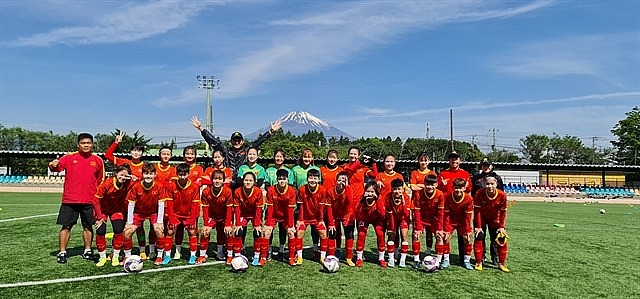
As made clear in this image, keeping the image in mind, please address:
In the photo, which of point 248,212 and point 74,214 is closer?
point 74,214

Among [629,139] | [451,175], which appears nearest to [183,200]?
[451,175]

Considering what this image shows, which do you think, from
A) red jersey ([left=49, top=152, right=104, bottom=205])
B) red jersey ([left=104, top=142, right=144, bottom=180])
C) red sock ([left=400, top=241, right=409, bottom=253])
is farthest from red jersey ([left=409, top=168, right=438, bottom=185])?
red jersey ([left=49, top=152, right=104, bottom=205])

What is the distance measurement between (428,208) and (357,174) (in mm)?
1446

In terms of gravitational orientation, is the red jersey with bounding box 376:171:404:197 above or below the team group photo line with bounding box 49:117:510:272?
above

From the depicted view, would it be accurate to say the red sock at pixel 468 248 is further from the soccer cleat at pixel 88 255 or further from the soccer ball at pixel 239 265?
the soccer cleat at pixel 88 255

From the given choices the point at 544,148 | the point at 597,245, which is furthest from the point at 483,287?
the point at 544,148

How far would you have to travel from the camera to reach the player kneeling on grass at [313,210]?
22.2ft

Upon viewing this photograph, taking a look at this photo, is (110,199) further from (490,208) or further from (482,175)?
(482,175)

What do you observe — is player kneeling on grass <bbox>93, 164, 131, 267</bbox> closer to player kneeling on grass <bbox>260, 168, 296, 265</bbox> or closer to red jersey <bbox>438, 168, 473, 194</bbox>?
player kneeling on grass <bbox>260, 168, 296, 265</bbox>

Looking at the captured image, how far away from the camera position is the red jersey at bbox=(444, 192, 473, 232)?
6.74m

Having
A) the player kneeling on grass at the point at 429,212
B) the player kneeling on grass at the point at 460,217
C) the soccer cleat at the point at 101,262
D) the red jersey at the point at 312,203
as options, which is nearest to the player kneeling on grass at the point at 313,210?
the red jersey at the point at 312,203

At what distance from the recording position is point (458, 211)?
6.84 m

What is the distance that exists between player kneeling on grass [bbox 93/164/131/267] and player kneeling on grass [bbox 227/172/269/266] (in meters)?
1.48

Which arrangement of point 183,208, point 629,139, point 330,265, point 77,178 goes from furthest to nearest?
1. point 629,139
2. point 183,208
3. point 77,178
4. point 330,265
